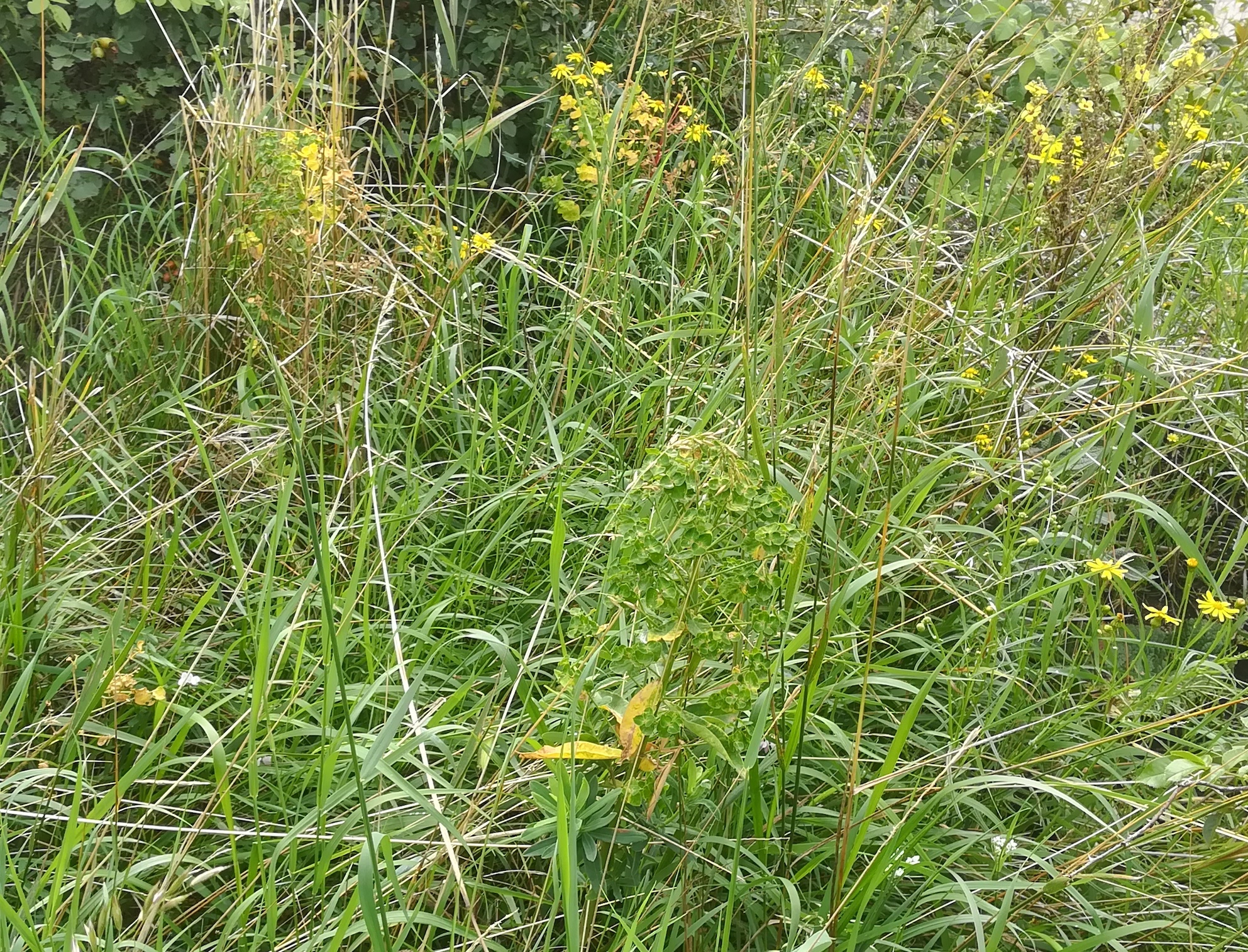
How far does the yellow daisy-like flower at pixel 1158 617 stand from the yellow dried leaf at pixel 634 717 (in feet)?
2.73

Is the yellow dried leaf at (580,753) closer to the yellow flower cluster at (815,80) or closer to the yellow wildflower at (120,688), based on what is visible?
the yellow wildflower at (120,688)

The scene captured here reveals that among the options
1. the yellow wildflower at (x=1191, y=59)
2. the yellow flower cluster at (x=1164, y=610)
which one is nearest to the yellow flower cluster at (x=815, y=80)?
the yellow wildflower at (x=1191, y=59)

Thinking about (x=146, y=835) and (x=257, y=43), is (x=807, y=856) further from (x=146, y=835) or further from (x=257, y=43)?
(x=257, y=43)

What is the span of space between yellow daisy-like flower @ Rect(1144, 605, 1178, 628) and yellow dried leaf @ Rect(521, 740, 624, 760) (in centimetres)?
89

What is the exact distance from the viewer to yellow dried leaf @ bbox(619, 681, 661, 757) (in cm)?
133

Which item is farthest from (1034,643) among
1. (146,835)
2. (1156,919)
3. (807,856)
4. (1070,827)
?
(146,835)

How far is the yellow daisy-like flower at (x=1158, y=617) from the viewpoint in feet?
5.75

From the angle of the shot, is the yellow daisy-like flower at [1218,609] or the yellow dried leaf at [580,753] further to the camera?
the yellow daisy-like flower at [1218,609]

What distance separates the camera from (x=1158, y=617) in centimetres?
194

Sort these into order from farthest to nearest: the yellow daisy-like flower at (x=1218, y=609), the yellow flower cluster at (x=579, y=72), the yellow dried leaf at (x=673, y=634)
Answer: the yellow flower cluster at (x=579, y=72) → the yellow daisy-like flower at (x=1218, y=609) → the yellow dried leaf at (x=673, y=634)

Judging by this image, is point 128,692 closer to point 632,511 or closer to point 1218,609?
point 632,511

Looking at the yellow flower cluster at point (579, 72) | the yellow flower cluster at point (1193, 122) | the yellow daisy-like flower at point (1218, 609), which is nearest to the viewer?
the yellow daisy-like flower at point (1218, 609)

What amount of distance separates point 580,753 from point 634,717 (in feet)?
0.25

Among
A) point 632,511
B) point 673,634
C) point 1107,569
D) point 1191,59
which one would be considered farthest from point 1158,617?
point 1191,59
